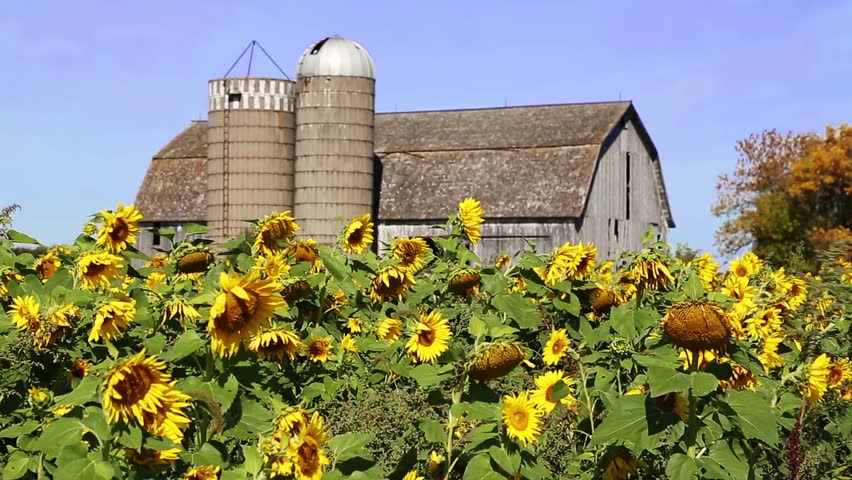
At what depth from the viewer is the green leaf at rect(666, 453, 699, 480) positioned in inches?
148

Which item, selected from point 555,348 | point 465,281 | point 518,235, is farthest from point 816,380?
point 518,235

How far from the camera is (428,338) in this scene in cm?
465

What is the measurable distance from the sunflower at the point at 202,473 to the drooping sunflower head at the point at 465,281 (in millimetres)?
2392

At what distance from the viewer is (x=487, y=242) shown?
31953mm

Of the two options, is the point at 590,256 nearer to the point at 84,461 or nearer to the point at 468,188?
the point at 84,461

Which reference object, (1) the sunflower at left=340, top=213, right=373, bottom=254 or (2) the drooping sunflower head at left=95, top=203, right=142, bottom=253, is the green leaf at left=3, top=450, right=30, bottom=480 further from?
(1) the sunflower at left=340, top=213, right=373, bottom=254

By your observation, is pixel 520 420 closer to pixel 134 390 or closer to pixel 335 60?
pixel 134 390

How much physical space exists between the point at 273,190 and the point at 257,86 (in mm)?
2726

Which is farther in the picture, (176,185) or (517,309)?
(176,185)

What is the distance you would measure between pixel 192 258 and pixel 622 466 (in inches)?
87.3

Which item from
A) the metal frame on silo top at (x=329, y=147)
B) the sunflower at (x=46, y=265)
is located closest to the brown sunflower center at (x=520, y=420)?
the sunflower at (x=46, y=265)

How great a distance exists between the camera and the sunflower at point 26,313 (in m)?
4.64

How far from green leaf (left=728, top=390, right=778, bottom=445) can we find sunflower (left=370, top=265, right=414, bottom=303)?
2.24 metres

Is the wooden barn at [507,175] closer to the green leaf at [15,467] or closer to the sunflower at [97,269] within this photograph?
the sunflower at [97,269]
